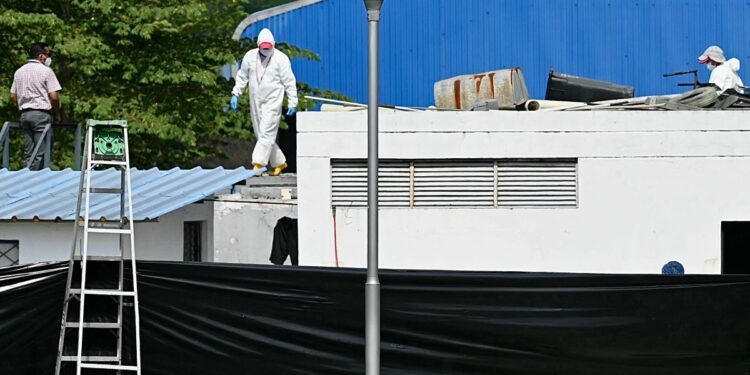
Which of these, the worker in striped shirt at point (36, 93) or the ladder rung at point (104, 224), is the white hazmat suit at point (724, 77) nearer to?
the ladder rung at point (104, 224)

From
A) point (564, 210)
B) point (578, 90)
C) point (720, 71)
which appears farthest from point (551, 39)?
point (564, 210)

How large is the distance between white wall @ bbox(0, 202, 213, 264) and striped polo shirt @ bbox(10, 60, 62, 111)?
8.61 feet

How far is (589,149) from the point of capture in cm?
1695

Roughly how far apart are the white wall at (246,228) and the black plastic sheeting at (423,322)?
4.67 meters

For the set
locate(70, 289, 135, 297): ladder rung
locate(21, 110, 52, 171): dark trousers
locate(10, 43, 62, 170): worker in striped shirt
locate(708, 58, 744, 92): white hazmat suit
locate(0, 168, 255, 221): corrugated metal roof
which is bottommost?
locate(70, 289, 135, 297): ladder rung

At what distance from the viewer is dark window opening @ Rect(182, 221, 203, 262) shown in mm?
18484

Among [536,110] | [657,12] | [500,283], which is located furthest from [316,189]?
[657,12]

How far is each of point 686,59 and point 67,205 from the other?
54.5 feet

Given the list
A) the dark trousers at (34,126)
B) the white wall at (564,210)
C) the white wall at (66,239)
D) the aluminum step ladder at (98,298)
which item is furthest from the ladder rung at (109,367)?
the dark trousers at (34,126)

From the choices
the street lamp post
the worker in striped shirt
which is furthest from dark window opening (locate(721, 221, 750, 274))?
the worker in striped shirt

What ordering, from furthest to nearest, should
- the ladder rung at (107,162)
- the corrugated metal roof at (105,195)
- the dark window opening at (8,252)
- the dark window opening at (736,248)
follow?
1. the dark window opening at (736,248)
2. the dark window opening at (8,252)
3. the corrugated metal roof at (105,195)
4. the ladder rung at (107,162)

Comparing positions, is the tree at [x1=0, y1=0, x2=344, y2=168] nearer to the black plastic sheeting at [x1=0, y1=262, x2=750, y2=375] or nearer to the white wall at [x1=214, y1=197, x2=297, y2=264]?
the white wall at [x1=214, y1=197, x2=297, y2=264]

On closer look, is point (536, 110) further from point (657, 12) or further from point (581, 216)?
point (657, 12)

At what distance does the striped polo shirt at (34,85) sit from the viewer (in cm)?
1898
